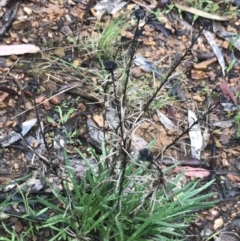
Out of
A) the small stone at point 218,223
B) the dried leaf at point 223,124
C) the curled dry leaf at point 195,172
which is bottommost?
the small stone at point 218,223

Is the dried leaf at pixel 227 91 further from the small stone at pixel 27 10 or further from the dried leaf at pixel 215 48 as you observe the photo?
the small stone at pixel 27 10

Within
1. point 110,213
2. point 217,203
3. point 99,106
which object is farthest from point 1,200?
point 217,203

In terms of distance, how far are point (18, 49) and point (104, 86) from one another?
0.50 metres

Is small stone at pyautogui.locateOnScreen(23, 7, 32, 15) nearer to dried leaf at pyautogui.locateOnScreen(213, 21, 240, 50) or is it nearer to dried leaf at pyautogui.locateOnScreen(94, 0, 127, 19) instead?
dried leaf at pyautogui.locateOnScreen(94, 0, 127, 19)

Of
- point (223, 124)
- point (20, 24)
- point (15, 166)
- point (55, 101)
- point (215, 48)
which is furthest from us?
point (215, 48)

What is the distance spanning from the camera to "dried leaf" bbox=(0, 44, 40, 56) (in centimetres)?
303

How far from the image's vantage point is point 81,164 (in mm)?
2703

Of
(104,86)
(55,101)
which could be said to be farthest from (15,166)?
(104,86)

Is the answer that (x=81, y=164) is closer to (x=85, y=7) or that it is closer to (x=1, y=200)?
(x=1, y=200)

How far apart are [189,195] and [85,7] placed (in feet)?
4.36

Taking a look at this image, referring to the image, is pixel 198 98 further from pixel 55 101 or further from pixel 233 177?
pixel 55 101

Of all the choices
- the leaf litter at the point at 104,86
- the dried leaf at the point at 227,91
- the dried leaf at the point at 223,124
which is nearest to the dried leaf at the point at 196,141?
the leaf litter at the point at 104,86

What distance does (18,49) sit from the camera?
305cm

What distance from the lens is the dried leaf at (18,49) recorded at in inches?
119
